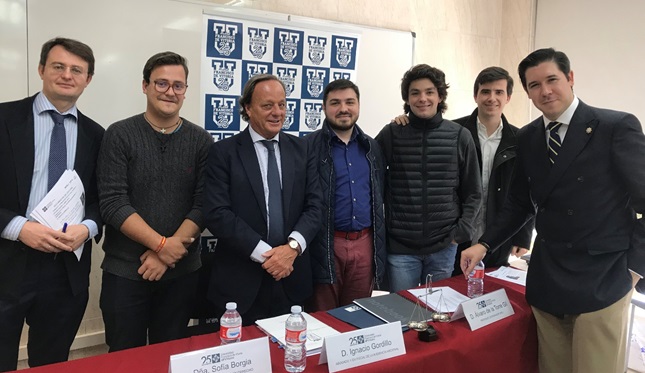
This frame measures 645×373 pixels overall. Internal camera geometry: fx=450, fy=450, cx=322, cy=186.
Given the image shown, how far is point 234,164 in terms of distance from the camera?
1.86 m

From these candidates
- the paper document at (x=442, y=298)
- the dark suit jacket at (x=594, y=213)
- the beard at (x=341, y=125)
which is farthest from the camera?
the beard at (x=341, y=125)

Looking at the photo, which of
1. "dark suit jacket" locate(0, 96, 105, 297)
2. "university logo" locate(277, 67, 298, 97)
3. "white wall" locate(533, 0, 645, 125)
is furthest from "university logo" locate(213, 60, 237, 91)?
"white wall" locate(533, 0, 645, 125)

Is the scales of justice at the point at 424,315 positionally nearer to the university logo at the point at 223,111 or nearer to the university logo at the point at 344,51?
the university logo at the point at 223,111

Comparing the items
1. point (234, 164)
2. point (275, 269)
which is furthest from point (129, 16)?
point (275, 269)

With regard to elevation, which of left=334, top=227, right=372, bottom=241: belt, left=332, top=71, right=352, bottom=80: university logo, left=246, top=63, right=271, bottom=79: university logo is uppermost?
left=332, top=71, right=352, bottom=80: university logo

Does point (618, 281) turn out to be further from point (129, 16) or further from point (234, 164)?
point (129, 16)

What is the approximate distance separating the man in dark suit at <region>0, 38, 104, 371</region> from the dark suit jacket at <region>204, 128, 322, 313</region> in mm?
500

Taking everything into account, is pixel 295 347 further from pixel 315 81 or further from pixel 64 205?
pixel 315 81

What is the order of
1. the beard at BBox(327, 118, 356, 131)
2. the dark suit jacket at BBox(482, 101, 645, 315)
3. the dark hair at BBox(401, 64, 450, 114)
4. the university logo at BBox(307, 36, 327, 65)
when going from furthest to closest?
the university logo at BBox(307, 36, 327, 65) < the dark hair at BBox(401, 64, 450, 114) < the beard at BBox(327, 118, 356, 131) < the dark suit jacket at BBox(482, 101, 645, 315)

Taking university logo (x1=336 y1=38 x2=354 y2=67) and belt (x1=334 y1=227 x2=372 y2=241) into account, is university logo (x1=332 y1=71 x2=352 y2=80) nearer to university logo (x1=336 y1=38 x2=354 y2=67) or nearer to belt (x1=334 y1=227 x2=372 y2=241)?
university logo (x1=336 y1=38 x2=354 y2=67)

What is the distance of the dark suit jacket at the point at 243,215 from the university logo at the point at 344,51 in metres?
1.63

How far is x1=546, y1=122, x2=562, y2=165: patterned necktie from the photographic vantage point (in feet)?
5.29

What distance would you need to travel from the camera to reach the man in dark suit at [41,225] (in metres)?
1.67

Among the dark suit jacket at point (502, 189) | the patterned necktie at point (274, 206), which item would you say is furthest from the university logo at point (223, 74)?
the dark suit jacket at point (502, 189)
